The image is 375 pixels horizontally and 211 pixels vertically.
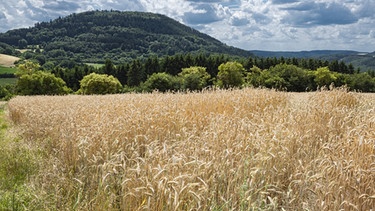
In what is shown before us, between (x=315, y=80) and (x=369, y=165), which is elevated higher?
(x=369, y=165)

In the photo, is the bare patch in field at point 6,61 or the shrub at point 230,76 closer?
the shrub at point 230,76

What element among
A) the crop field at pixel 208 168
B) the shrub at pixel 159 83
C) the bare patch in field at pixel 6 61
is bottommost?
the shrub at pixel 159 83

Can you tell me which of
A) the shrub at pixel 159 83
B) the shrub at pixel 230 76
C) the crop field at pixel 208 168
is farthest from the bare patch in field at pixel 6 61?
the crop field at pixel 208 168

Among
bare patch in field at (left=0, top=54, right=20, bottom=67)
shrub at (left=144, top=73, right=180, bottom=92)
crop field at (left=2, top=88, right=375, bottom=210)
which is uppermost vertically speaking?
crop field at (left=2, top=88, right=375, bottom=210)

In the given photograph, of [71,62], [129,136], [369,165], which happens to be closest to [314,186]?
[369,165]

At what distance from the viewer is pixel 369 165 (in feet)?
13.3

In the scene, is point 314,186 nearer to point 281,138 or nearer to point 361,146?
point 361,146

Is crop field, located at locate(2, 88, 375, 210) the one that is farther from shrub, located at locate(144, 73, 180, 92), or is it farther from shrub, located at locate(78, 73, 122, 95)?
shrub, located at locate(144, 73, 180, 92)

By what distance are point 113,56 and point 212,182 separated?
636 ft

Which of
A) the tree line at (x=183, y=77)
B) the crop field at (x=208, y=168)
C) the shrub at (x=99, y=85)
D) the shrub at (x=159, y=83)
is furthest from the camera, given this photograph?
the shrub at (x=159, y=83)

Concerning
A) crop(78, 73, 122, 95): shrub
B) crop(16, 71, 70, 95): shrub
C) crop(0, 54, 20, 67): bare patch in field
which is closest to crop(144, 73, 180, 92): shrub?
crop(78, 73, 122, 95): shrub

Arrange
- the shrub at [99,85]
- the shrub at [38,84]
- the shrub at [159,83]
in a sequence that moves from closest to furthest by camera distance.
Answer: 1. the shrub at [38,84]
2. the shrub at [99,85]
3. the shrub at [159,83]

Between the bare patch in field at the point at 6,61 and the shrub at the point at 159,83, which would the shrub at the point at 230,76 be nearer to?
the shrub at the point at 159,83

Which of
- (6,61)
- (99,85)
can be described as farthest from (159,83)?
(6,61)
